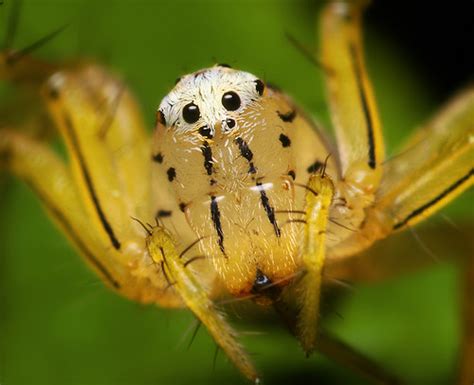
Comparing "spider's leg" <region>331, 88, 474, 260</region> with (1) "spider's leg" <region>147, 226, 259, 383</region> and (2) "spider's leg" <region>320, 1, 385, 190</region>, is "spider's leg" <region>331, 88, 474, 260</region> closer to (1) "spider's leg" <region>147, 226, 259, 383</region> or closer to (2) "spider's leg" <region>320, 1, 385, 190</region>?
(2) "spider's leg" <region>320, 1, 385, 190</region>

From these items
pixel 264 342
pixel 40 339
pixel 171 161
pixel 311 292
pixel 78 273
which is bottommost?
pixel 264 342

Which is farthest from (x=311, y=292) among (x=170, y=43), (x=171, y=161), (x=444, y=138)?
(x=170, y=43)

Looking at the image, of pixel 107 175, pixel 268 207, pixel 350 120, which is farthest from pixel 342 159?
pixel 107 175

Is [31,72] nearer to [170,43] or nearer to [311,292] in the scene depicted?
[170,43]

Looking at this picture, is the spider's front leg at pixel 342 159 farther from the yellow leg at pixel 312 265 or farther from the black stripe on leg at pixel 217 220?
the black stripe on leg at pixel 217 220

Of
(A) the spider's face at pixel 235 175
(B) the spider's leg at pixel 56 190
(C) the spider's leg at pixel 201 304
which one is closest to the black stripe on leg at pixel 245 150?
(A) the spider's face at pixel 235 175

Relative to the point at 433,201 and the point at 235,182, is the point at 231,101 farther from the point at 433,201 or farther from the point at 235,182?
the point at 433,201
